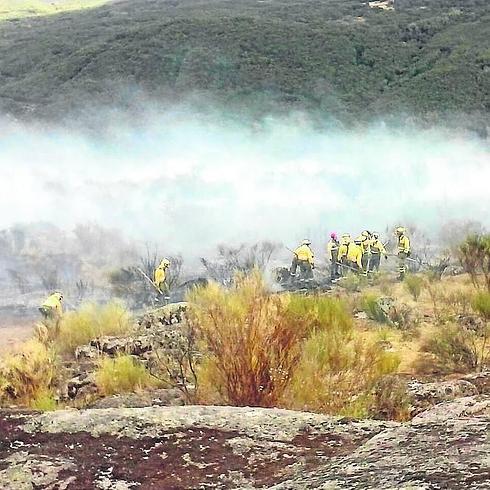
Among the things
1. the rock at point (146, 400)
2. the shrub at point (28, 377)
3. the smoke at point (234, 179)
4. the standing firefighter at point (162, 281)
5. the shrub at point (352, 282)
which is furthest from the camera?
the smoke at point (234, 179)

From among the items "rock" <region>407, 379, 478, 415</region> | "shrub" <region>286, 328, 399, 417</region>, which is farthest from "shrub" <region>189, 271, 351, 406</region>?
"rock" <region>407, 379, 478, 415</region>

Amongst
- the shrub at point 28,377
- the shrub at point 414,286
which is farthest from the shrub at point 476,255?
the shrub at point 28,377

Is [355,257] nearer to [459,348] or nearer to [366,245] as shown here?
[366,245]

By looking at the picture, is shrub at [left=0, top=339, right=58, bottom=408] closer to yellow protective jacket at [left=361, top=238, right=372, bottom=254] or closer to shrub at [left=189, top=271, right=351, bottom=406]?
shrub at [left=189, top=271, right=351, bottom=406]

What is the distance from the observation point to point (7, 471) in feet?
9.27

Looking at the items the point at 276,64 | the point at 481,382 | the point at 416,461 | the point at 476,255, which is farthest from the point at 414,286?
the point at 276,64

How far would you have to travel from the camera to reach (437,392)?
18.4ft

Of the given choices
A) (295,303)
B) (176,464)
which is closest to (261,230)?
(295,303)

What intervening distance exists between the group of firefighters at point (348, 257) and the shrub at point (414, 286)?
208 cm

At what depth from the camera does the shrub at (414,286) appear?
15.6 m

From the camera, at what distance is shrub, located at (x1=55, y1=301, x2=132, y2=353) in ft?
36.5

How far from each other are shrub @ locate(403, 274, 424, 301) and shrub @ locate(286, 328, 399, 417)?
8444 millimetres

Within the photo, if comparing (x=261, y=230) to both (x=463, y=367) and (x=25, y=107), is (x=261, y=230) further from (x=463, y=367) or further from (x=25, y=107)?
(x=25, y=107)

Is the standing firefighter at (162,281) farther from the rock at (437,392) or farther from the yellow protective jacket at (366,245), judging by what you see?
the rock at (437,392)
